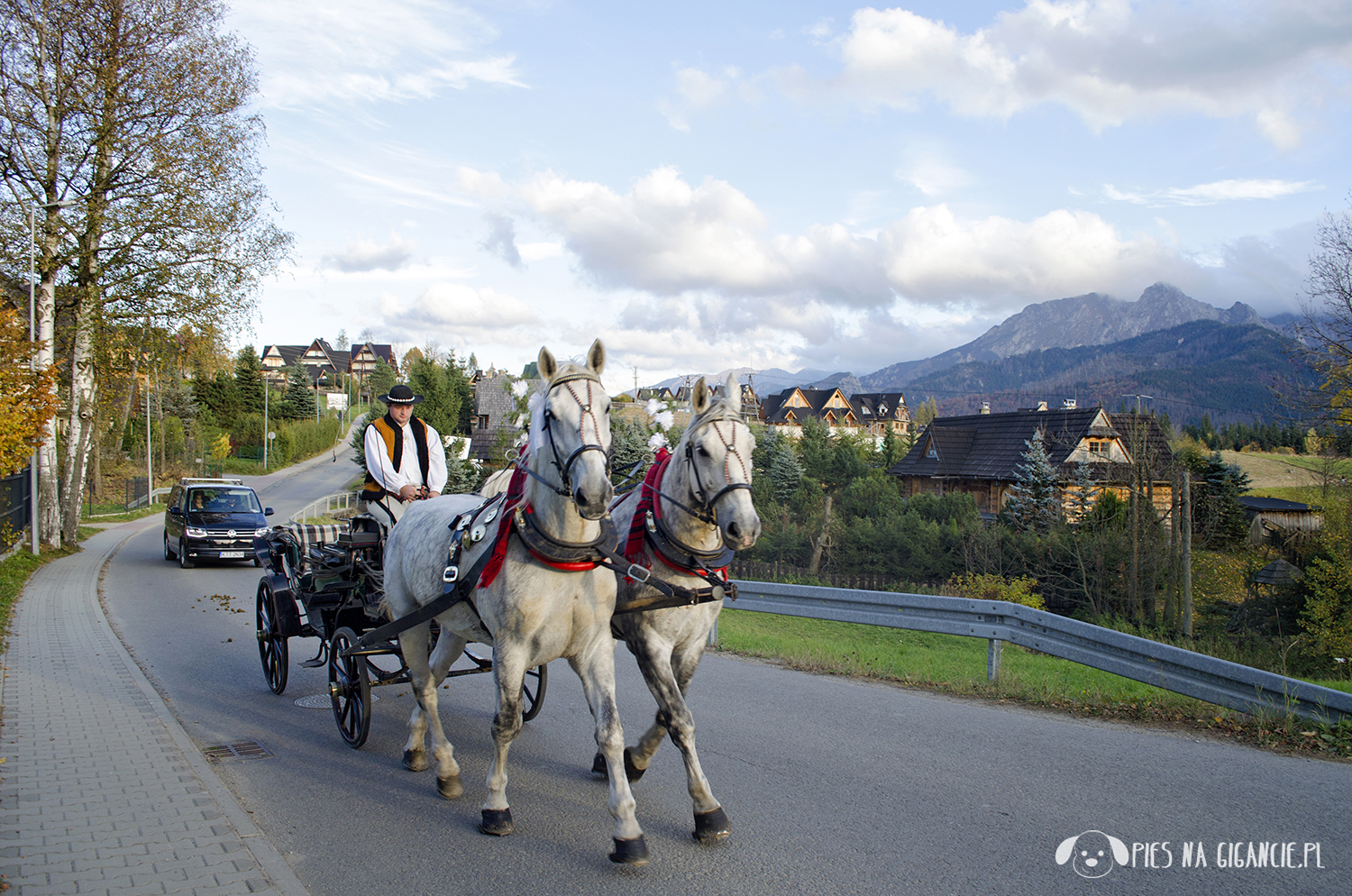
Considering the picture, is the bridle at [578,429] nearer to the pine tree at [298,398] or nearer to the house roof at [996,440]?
the house roof at [996,440]

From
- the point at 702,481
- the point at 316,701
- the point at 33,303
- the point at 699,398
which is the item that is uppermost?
the point at 33,303

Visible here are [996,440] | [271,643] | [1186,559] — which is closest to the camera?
[271,643]

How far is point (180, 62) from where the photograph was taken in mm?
18234

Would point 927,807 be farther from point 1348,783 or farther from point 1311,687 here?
point 1311,687

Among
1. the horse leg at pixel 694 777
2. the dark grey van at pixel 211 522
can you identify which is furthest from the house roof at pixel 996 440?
the horse leg at pixel 694 777

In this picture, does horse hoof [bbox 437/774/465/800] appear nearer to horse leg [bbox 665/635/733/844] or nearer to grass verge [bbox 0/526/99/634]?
horse leg [bbox 665/635/733/844]

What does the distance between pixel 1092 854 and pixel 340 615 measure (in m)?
5.33

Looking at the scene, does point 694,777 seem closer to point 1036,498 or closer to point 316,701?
point 316,701

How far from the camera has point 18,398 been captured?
13.2 metres

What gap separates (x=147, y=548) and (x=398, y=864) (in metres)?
21.8

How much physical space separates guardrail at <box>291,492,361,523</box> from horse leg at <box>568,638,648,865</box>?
26718 millimetres

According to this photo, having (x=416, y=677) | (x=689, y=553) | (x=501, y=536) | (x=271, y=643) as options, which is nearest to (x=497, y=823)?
(x=416, y=677)

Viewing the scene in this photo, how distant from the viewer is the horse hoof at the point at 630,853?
148 inches

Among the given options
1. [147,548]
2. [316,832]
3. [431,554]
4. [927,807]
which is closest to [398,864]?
[316,832]
